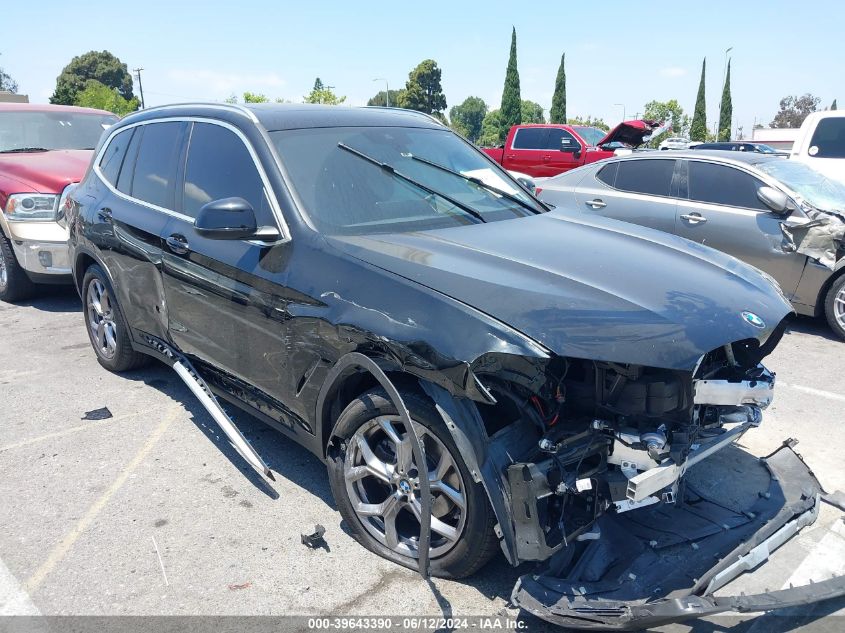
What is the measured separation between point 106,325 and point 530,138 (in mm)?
12194

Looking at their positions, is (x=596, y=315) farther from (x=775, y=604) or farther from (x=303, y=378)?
(x=303, y=378)

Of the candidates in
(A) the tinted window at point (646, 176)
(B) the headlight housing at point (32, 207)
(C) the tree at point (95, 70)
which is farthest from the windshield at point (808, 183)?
(C) the tree at point (95, 70)

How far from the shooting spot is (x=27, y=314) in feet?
24.2

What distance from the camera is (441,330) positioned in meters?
2.57

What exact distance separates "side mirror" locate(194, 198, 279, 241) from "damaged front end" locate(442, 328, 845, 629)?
128 centimetres

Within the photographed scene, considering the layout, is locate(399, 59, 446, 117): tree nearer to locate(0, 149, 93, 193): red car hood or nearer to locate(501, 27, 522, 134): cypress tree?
locate(501, 27, 522, 134): cypress tree

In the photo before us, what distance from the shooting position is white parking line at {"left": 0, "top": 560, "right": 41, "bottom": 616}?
9.27 ft

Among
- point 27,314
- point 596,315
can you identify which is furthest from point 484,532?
point 27,314

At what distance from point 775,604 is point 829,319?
480 cm

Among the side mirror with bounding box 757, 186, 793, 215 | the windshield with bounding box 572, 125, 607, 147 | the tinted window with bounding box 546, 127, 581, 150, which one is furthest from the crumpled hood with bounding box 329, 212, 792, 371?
the windshield with bounding box 572, 125, 607, 147

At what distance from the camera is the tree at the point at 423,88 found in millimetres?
71562

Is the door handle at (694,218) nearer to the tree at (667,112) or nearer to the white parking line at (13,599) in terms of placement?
the white parking line at (13,599)

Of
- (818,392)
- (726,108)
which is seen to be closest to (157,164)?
(818,392)

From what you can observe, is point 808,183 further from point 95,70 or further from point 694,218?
point 95,70
